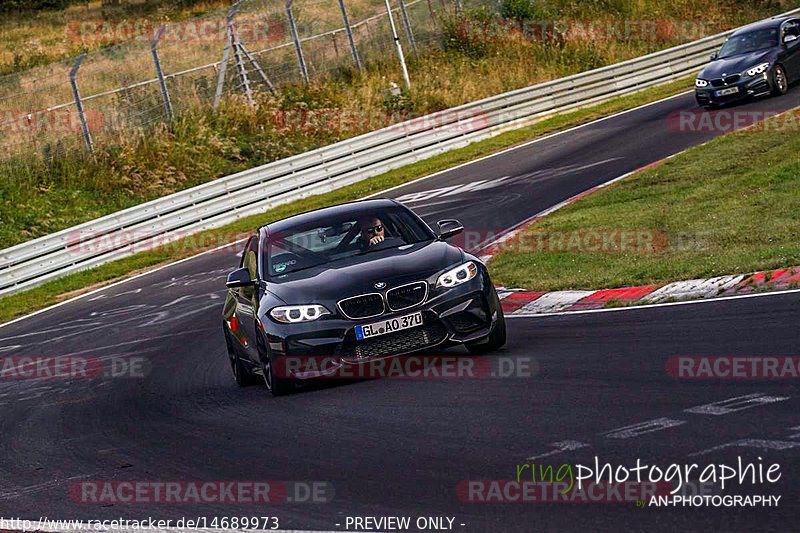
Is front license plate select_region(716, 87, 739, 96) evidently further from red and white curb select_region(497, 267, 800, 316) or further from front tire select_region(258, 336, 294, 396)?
front tire select_region(258, 336, 294, 396)

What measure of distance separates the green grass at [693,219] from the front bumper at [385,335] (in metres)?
3.31

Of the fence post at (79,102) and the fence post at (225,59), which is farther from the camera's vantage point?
the fence post at (225,59)

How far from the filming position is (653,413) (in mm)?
6508

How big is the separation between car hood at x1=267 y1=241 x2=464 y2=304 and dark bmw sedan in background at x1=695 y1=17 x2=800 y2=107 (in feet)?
58.8

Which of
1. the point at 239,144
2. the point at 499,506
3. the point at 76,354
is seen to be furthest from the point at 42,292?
the point at 499,506

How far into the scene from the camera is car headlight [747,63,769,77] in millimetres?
25625

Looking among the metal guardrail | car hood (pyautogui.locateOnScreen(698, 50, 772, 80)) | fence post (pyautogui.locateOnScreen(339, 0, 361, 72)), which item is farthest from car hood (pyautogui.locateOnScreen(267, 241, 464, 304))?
fence post (pyautogui.locateOnScreen(339, 0, 361, 72))

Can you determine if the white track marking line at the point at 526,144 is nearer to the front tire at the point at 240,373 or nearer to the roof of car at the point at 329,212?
the roof of car at the point at 329,212

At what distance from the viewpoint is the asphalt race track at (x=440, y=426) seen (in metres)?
5.53

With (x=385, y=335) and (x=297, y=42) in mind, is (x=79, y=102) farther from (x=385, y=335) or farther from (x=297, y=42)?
(x=385, y=335)

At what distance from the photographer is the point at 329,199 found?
26656 millimetres

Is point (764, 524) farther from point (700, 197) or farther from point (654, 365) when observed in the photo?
point (700, 197)

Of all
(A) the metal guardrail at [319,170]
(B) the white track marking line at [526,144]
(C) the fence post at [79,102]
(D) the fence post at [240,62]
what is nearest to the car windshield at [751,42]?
(B) the white track marking line at [526,144]

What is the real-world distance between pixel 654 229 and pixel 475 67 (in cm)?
2733
